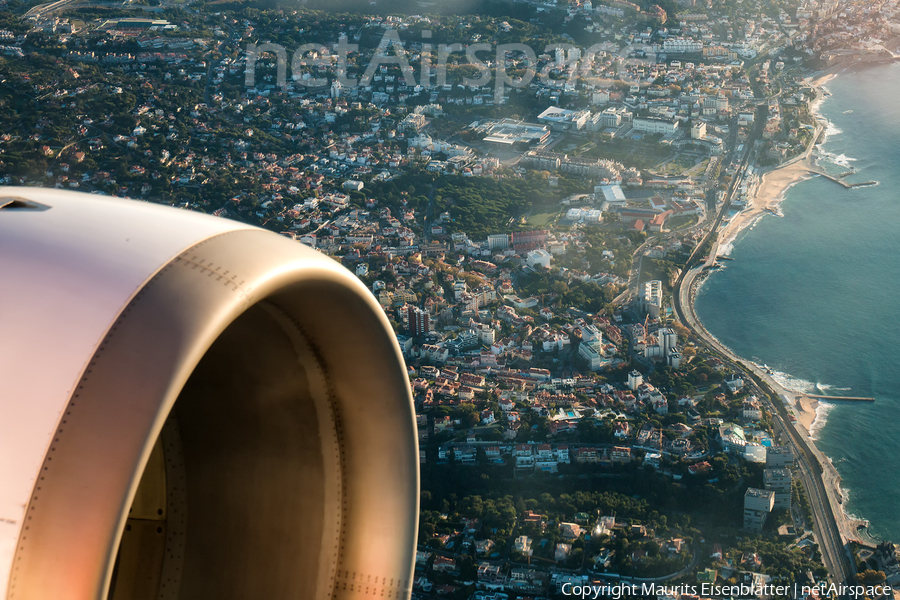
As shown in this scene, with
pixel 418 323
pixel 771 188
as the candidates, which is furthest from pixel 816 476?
pixel 771 188

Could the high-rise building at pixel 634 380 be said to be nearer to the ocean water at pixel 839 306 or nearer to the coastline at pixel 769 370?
the coastline at pixel 769 370

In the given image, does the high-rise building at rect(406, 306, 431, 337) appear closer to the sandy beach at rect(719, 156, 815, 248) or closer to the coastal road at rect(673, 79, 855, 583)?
the coastal road at rect(673, 79, 855, 583)

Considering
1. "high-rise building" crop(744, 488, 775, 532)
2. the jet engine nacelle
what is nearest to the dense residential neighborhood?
"high-rise building" crop(744, 488, 775, 532)

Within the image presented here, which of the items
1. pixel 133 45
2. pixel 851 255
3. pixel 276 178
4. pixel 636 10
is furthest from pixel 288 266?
pixel 636 10

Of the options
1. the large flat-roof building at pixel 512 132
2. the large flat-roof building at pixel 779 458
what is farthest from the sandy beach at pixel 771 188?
the large flat-roof building at pixel 779 458

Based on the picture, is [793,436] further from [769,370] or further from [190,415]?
[190,415]
